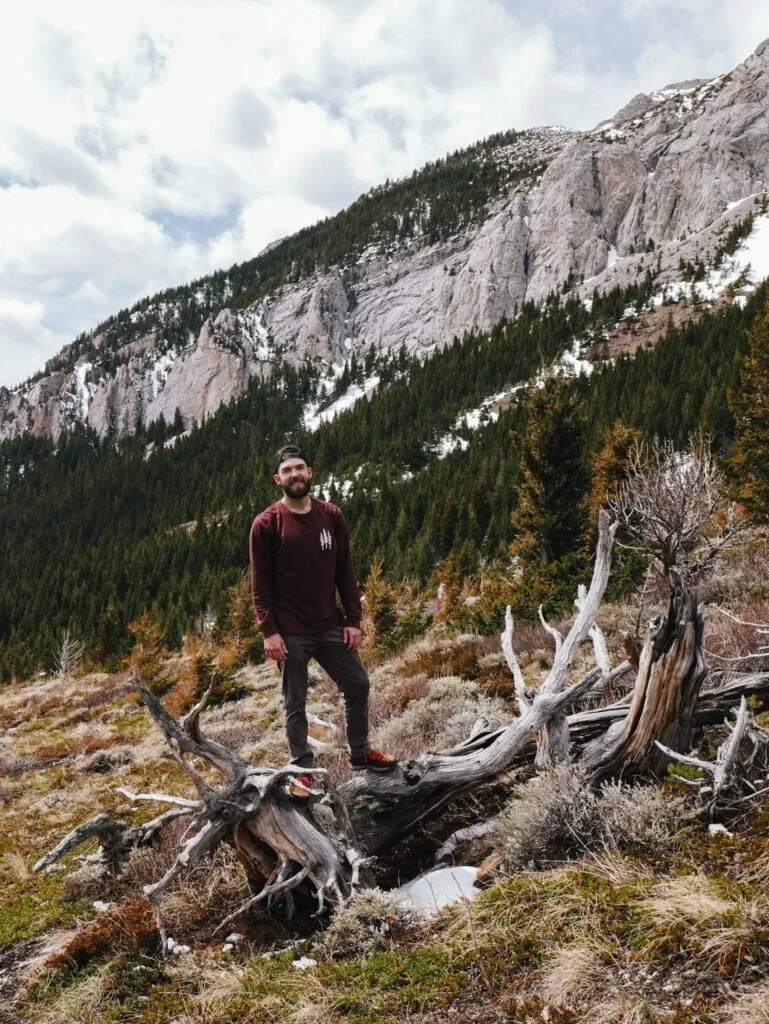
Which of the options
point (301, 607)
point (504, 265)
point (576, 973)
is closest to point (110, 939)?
point (301, 607)

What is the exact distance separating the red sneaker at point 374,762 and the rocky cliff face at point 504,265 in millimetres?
109042

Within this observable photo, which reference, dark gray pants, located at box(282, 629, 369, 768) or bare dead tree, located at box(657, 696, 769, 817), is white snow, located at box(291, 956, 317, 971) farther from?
bare dead tree, located at box(657, 696, 769, 817)

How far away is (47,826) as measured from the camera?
6.88 metres

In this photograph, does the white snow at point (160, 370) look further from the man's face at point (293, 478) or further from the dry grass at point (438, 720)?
the man's face at point (293, 478)

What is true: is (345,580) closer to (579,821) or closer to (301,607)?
(301,607)

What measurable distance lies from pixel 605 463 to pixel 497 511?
102 feet

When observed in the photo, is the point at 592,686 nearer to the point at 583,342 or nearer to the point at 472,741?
the point at 472,741

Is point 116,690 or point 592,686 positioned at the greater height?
point 592,686

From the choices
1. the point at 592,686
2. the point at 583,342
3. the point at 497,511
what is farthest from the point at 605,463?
the point at 583,342

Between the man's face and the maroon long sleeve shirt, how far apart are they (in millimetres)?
138

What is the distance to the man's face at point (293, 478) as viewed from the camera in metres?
4.16

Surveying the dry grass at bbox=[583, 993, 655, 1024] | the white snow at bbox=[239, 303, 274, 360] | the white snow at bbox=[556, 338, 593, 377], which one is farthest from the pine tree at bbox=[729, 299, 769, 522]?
the white snow at bbox=[239, 303, 274, 360]

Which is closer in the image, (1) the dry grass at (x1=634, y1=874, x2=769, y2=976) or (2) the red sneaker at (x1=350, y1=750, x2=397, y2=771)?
(1) the dry grass at (x1=634, y1=874, x2=769, y2=976)

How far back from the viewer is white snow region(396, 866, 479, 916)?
3174 millimetres
